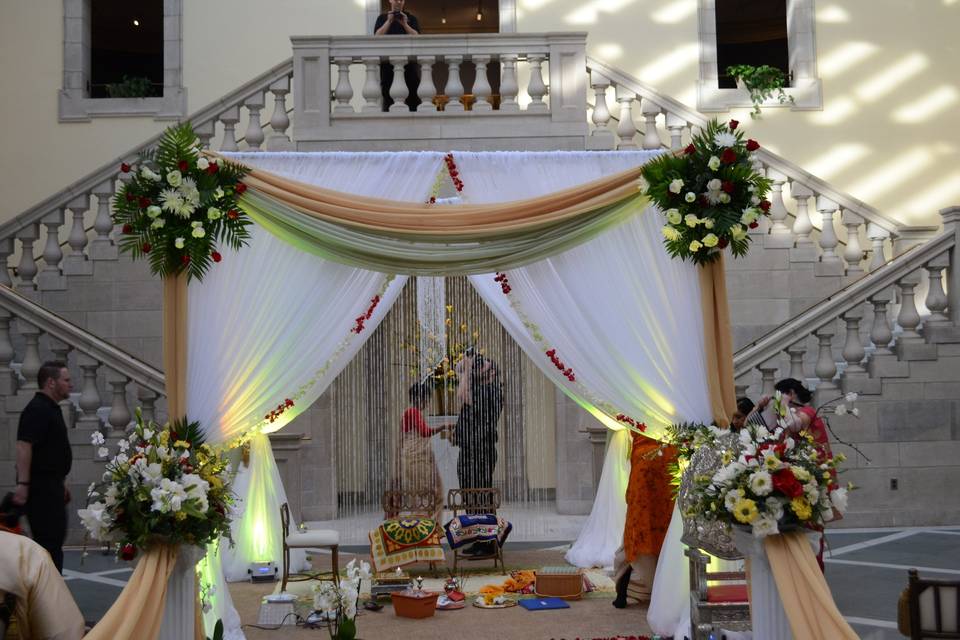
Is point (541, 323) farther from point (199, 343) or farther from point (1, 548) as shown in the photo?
point (1, 548)

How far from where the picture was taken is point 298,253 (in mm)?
6086

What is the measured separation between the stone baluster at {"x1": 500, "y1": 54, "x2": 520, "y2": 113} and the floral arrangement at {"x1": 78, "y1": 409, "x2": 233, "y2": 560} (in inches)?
215

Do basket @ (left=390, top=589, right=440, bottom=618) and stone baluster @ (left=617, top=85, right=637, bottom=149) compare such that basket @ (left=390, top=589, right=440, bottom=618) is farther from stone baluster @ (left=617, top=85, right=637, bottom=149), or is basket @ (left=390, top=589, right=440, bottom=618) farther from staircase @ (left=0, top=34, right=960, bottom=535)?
stone baluster @ (left=617, top=85, right=637, bottom=149)

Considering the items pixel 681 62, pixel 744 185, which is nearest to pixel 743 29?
pixel 681 62

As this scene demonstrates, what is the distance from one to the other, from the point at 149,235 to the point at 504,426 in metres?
3.74

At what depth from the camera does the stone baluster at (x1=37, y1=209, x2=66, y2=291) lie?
10.3 meters

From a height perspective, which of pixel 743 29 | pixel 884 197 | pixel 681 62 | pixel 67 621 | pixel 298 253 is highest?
pixel 743 29

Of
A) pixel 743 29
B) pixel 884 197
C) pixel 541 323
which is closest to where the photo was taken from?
pixel 541 323

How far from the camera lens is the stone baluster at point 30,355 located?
909 cm

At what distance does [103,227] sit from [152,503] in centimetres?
601

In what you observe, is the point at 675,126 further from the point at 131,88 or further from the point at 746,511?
the point at 746,511

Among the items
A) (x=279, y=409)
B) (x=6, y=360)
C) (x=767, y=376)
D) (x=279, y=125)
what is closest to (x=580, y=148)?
(x=767, y=376)

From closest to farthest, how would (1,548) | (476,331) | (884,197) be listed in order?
(1,548) < (476,331) < (884,197)

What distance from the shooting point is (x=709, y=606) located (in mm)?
5867
